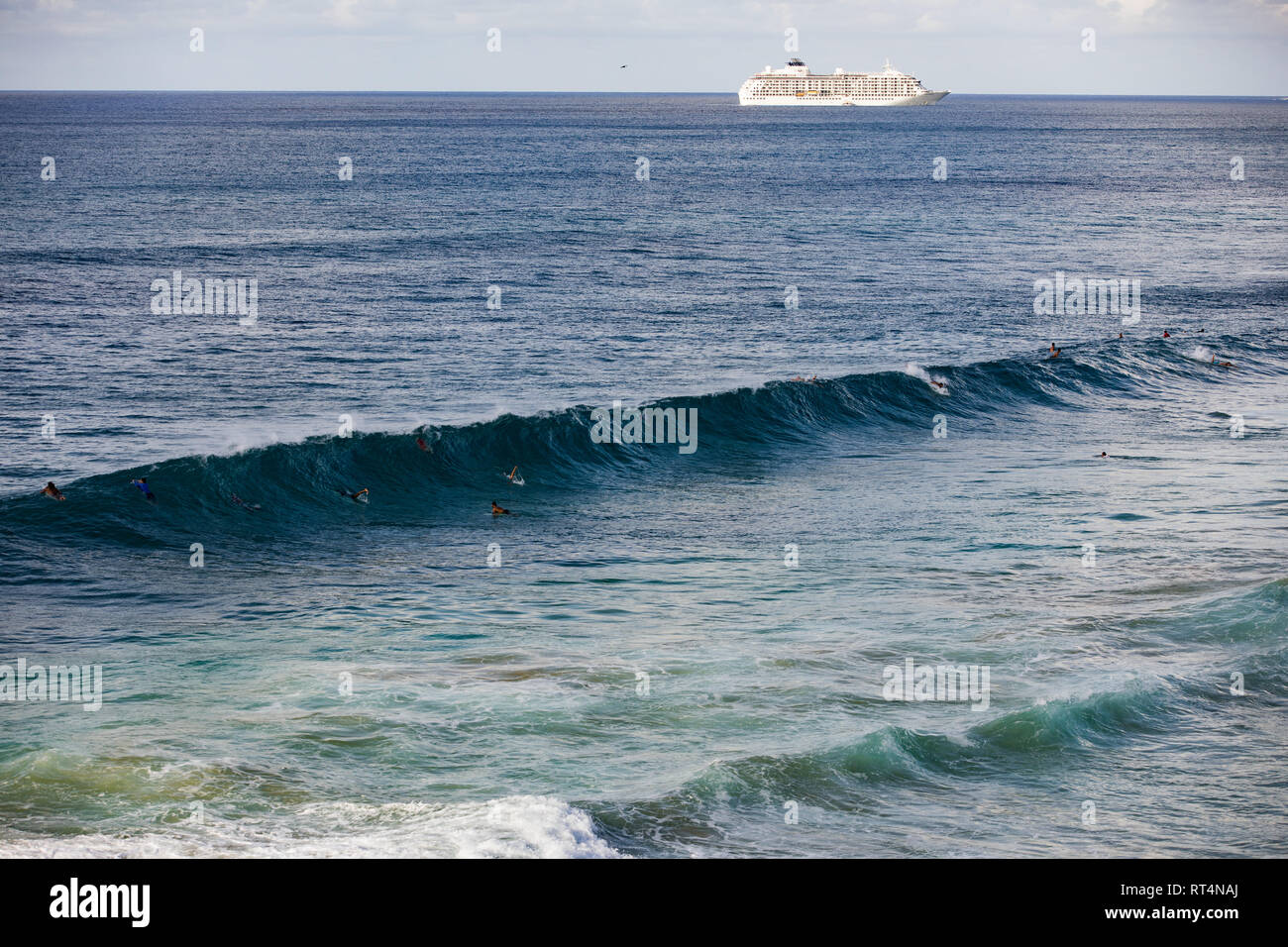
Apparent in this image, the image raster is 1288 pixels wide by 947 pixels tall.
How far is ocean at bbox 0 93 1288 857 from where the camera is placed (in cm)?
1634

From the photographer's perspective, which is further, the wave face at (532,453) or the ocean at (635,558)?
the wave face at (532,453)

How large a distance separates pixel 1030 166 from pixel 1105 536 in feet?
452

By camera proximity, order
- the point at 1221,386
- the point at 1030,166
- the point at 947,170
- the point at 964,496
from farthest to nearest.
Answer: the point at 1030,166, the point at 947,170, the point at 1221,386, the point at 964,496

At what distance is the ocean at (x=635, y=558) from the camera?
1634 centimetres

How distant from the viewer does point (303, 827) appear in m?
15.3

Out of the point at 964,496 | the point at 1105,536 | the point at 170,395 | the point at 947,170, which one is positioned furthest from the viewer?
the point at 947,170

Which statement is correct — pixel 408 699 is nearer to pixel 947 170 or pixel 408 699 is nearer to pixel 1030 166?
pixel 947 170

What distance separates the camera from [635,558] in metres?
28.4

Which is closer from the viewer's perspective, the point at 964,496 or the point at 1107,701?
the point at 1107,701

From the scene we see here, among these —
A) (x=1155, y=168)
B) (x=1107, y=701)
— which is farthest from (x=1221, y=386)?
(x=1155, y=168)

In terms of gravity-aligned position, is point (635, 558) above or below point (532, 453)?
below

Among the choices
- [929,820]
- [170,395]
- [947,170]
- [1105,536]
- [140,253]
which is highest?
[947,170]

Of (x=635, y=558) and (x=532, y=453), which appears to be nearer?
(x=635, y=558)

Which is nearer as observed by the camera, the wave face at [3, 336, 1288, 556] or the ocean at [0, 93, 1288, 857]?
the ocean at [0, 93, 1288, 857]
